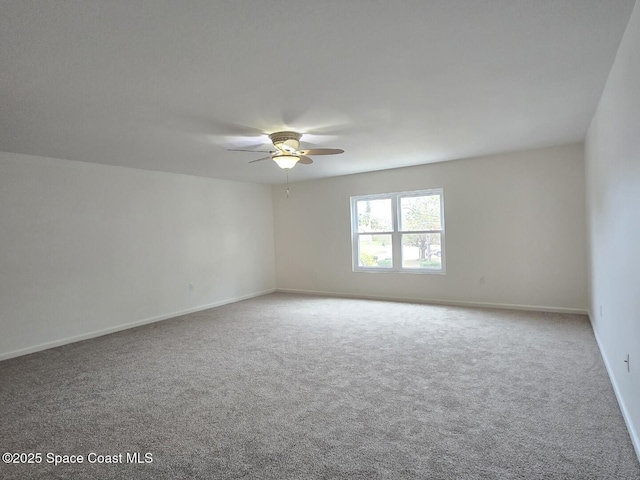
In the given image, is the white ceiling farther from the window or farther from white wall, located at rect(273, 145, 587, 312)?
the window

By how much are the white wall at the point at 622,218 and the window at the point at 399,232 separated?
2.77 meters

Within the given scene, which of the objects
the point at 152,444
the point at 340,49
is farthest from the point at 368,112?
the point at 152,444

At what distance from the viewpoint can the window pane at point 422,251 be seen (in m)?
6.10

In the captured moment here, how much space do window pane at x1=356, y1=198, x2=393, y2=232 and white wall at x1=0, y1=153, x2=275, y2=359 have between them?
2281 millimetres

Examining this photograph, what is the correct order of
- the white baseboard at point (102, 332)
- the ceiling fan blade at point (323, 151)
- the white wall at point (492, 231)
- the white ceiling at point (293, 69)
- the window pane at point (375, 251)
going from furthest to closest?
1. the window pane at point (375, 251)
2. the white wall at point (492, 231)
3. the white baseboard at point (102, 332)
4. the ceiling fan blade at point (323, 151)
5. the white ceiling at point (293, 69)

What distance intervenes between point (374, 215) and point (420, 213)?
34.4 inches

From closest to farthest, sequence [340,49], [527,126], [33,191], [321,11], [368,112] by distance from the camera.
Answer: [321,11], [340,49], [368,112], [527,126], [33,191]

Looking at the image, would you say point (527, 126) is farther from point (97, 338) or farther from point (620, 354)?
point (97, 338)

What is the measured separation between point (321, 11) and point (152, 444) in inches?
102

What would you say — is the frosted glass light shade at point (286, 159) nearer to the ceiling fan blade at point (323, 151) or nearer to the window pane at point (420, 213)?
the ceiling fan blade at point (323, 151)

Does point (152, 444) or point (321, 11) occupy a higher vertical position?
point (321, 11)

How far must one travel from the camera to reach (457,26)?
6.21 ft

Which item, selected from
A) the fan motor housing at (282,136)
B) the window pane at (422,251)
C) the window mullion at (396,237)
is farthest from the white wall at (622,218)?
the window mullion at (396,237)

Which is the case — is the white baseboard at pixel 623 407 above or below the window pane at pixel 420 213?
below
